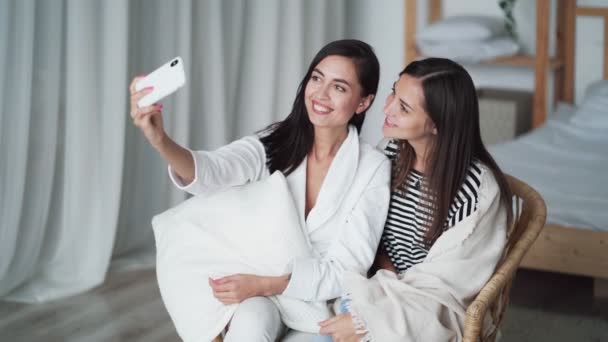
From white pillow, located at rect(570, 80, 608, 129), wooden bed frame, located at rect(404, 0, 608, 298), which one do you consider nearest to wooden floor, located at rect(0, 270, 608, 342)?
wooden bed frame, located at rect(404, 0, 608, 298)

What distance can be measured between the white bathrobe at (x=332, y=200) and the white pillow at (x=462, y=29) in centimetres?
202

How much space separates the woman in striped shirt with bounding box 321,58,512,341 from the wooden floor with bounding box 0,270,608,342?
35.4 inches

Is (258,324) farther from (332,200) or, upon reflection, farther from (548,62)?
(548,62)

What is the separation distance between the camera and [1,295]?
8.45 feet

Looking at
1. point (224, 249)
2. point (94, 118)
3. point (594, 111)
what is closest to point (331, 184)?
point (224, 249)

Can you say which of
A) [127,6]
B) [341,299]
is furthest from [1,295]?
[341,299]

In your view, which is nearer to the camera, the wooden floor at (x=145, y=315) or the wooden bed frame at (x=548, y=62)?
the wooden floor at (x=145, y=315)

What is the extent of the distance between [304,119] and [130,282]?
124 cm

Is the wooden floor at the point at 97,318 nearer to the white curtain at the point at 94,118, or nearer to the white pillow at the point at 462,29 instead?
A: the white curtain at the point at 94,118

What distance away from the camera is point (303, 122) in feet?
5.99

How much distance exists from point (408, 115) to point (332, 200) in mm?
228

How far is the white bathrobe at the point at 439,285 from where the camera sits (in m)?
1.43

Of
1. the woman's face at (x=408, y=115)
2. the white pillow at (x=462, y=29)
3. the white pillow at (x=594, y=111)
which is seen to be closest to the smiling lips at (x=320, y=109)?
the woman's face at (x=408, y=115)

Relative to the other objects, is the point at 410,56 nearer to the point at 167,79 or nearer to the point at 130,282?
the point at 130,282
